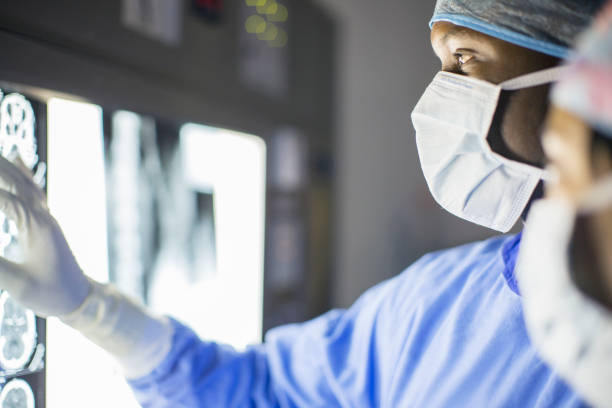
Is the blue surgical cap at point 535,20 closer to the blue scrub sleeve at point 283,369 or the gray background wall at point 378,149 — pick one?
the blue scrub sleeve at point 283,369

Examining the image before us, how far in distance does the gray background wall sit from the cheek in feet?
6.17

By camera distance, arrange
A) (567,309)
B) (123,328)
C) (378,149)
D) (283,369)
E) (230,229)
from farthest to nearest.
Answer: (378,149) < (230,229) < (283,369) < (123,328) < (567,309)

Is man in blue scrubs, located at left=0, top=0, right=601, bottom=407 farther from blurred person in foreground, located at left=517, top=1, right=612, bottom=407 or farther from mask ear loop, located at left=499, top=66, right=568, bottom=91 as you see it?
blurred person in foreground, located at left=517, top=1, right=612, bottom=407

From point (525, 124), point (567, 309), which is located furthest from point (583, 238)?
point (525, 124)

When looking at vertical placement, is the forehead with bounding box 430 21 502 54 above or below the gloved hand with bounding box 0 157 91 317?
above

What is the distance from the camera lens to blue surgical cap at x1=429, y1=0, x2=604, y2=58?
0.67 meters

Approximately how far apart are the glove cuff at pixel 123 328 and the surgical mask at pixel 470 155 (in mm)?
542

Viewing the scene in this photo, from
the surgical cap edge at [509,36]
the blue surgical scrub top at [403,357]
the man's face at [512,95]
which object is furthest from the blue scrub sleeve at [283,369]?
the surgical cap edge at [509,36]

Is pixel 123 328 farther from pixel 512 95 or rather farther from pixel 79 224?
pixel 512 95

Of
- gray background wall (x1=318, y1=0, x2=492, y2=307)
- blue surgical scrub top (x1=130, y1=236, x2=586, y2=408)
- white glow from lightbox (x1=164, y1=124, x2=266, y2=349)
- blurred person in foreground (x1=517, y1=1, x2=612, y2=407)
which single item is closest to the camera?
blurred person in foreground (x1=517, y1=1, x2=612, y2=407)

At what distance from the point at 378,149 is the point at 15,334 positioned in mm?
2502

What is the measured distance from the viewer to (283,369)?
1.01m

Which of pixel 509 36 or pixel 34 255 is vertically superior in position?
pixel 509 36

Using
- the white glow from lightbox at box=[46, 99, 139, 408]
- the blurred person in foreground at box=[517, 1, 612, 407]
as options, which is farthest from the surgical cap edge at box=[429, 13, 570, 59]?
the white glow from lightbox at box=[46, 99, 139, 408]
